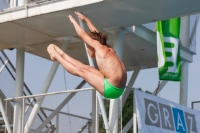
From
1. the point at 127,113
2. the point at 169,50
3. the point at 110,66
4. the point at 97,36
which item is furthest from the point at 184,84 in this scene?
the point at 127,113

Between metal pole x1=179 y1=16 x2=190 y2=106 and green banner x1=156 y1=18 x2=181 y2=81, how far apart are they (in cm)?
114

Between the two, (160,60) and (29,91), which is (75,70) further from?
(29,91)

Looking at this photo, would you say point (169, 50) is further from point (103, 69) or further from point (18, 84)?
point (103, 69)

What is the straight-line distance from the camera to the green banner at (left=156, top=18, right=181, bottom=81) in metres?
16.6

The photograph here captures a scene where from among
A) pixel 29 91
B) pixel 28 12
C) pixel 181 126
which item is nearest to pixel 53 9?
pixel 28 12

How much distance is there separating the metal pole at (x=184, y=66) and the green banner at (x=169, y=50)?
3.73ft

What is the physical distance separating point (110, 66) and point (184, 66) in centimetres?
1057

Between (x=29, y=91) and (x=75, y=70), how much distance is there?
39.3 ft

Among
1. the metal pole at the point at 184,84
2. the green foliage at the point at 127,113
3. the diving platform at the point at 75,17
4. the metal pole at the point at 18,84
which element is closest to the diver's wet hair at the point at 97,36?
the diving platform at the point at 75,17

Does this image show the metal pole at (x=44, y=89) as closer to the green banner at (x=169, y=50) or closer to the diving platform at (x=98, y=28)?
the diving platform at (x=98, y=28)

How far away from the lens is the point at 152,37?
671 inches

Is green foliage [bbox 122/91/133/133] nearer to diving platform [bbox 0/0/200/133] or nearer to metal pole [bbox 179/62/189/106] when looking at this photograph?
diving platform [bbox 0/0/200/133]

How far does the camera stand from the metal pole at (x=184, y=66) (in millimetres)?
18406

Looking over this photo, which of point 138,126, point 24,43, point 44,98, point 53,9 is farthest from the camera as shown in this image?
point 24,43
